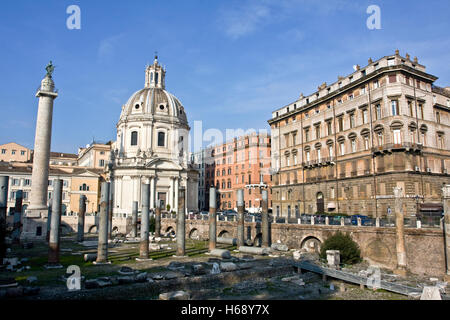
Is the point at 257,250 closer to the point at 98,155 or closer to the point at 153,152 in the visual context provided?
the point at 153,152

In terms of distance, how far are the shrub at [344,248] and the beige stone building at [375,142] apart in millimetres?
8581

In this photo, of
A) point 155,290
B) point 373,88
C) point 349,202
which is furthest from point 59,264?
point 373,88

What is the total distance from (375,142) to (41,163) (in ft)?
116

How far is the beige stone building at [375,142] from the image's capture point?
31.9 meters

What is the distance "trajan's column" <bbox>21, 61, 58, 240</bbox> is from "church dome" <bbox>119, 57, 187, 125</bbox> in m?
23.8

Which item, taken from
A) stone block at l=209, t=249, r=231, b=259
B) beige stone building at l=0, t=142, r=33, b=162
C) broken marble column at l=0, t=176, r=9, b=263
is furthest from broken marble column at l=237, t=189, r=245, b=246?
beige stone building at l=0, t=142, r=33, b=162

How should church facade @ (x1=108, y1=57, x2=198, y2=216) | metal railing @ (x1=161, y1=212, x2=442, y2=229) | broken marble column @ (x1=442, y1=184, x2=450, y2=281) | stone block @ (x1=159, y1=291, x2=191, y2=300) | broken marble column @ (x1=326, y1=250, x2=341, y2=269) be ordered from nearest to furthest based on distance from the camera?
stone block @ (x1=159, y1=291, x2=191, y2=300) → broken marble column @ (x1=442, y1=184, x2=450, y2=281) → metal railing @ (x1=161, y1=212, x2=442, y2=229) → broken marble column @ (x1=326, y1=250, x2=341, y2=269) → church facade @ (x1=108, y1=57, x2=198, y2=216)

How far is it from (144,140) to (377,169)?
41.2 meters

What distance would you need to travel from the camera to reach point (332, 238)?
76.5 ft

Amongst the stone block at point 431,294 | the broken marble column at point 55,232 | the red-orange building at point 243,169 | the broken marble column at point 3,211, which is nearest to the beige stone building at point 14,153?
the red-orange building at point 243,169

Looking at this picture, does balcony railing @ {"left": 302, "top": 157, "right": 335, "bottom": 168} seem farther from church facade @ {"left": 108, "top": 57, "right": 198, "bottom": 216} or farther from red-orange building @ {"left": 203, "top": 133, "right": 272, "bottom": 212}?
church facade @ {"left": 108, "top": 57, "right": 198, "bottom": 216}

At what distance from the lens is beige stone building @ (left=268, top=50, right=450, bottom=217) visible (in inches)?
1257

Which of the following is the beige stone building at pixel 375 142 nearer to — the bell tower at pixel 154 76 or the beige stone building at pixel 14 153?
the bell tower at pixel 154 76

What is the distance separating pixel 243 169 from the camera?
63.4 metres
